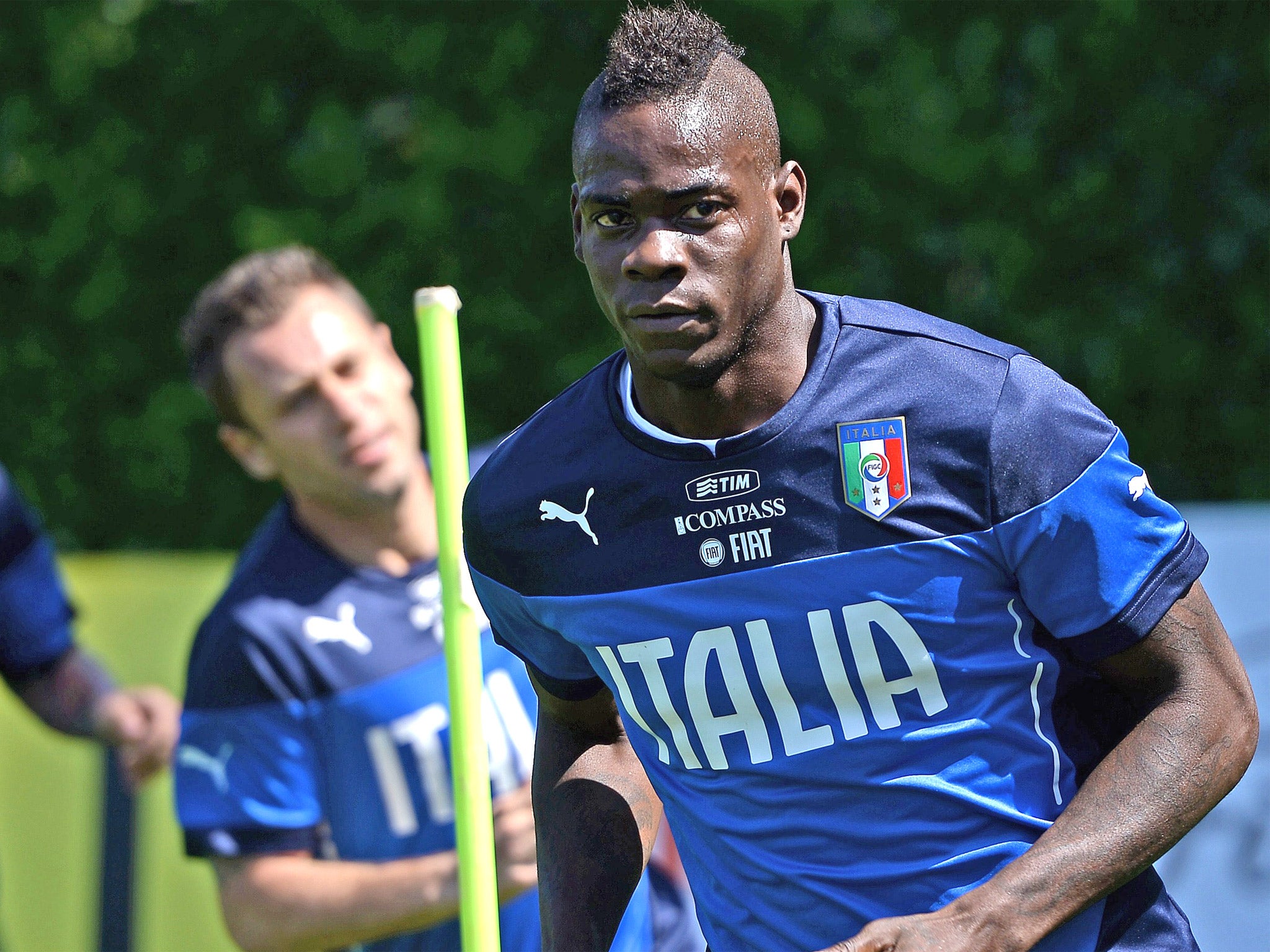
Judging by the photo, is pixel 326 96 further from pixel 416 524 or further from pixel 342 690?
pixel 342 690

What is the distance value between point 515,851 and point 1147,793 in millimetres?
1687

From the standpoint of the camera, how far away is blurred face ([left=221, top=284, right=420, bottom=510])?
3.55 metres

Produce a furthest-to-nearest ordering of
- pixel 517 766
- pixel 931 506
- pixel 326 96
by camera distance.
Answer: pixel 326 96 → pixel 517 766 → pixel 931 506

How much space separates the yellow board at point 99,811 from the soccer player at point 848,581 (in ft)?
11.4

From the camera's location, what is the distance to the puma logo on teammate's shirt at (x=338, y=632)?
11.3ft

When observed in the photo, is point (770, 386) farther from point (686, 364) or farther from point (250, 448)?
point (250, 448)

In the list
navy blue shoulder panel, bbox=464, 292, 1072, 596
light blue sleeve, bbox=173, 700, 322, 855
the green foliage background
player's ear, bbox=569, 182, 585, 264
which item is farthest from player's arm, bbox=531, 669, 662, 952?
the green foliage background

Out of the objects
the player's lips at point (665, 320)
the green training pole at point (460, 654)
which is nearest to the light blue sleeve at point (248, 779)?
the green training pole at point (460, 654)

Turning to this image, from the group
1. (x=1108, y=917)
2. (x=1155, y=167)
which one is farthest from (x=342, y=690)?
(x=1155, y=167)

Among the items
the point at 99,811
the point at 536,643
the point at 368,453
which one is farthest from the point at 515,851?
the point at 99,811

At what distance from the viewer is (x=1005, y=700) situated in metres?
2.04

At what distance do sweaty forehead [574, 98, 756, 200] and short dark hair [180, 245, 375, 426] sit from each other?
75.6 inches

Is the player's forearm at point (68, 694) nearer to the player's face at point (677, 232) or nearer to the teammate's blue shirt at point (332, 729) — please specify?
the teammate's blue shirt at point (332, 729)

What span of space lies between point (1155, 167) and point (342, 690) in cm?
308
